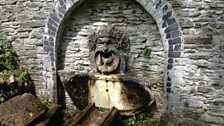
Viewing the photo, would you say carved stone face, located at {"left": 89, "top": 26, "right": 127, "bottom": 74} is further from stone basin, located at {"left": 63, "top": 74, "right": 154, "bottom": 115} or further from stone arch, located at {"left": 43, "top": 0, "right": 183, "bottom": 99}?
stone arch, located at {"left": 43, "top": 0, "right": 183, "bottom": 99}

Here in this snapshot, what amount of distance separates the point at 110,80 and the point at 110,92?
0.75 feet

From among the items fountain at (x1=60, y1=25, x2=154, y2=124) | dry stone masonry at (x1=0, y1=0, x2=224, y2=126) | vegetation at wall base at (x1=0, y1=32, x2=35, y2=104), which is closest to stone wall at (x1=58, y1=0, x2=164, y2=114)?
dry stone masonry at (x1=0, y1=0, x2=224, y2=126)

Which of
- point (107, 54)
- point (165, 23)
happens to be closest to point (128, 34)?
point (107, 54)

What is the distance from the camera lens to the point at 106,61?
5129mm

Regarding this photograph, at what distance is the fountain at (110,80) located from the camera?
4945 mm

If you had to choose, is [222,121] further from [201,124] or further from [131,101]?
[131,101]

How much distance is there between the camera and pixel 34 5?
5344 millimetres

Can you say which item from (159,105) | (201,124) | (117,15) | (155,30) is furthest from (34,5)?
(201,124)

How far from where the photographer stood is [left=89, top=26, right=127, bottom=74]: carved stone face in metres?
4.98

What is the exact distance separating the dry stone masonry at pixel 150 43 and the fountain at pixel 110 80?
0.14 meters

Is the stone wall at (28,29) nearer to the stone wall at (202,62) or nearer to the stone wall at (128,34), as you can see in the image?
the stone wall at (128,34)

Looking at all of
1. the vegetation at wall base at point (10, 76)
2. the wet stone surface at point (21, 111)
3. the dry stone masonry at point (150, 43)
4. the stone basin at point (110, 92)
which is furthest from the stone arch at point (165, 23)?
the wet stone surface at point (21, 111)

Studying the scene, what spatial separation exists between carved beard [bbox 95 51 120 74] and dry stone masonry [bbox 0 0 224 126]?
0.81 feet

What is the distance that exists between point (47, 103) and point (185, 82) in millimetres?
2699
